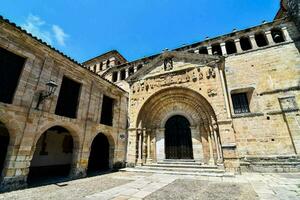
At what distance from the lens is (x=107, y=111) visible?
33.1 ft

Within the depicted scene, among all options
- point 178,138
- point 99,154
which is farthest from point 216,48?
point 99,154

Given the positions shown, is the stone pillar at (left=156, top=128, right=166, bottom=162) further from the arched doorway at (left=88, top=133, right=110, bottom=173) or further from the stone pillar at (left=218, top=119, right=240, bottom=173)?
the stone pillar at (left=218, top=119, right=240, bottom=173)

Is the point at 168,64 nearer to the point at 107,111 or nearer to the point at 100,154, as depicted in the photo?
the point at 107,111

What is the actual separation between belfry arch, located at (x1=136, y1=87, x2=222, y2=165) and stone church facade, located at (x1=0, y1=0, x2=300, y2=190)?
2.4 inches

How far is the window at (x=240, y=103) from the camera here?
10007mm

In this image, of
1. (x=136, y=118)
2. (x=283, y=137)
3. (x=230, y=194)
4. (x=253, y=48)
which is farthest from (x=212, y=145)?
(x=253, y=48)

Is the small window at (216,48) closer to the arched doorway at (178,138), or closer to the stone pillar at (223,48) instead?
the stone pillar at (223,48)

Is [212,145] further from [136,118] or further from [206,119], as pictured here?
[136,118]

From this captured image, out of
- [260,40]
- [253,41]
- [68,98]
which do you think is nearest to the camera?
[68,98]

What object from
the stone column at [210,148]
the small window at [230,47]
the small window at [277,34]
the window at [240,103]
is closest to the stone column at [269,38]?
the small window at [277,34]

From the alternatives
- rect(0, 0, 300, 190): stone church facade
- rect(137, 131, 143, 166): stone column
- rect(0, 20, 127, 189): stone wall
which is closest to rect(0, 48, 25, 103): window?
rect(0, 0, 300, 190): stone church facade

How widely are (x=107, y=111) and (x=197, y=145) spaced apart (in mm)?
6381

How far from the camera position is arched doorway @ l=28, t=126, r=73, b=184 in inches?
324

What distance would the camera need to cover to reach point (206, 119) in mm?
9523
